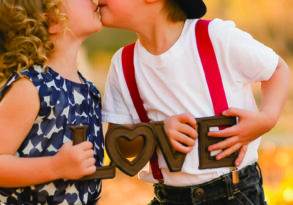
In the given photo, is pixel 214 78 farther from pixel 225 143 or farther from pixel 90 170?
pixel 90 170

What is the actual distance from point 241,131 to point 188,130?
0.22 m

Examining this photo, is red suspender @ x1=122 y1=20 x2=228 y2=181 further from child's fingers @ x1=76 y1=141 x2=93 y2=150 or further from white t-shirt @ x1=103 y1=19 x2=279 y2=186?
child's fingers @ x1=76 y1=141 x2=93 y2=150

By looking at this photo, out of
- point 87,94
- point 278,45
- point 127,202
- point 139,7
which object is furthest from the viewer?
point 278,45

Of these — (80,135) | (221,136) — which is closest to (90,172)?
(80,135)

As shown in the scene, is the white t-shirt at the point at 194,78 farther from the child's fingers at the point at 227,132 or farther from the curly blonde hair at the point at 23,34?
the curly blonde hair at the point at 23,34

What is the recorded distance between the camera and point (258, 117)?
322 centimetres

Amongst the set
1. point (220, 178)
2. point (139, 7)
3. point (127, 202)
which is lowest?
point (127, 202)

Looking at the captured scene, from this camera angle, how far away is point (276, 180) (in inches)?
276

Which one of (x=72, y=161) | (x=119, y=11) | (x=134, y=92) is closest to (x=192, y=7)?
(x=119, y=11)

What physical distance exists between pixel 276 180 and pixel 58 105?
14.0 ft

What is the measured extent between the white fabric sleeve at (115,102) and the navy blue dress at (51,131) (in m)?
0.26

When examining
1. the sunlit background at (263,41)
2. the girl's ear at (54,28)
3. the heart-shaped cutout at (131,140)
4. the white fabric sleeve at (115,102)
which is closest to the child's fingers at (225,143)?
the heart-shaped cutout at (131,140)

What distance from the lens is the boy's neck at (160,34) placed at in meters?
3.37

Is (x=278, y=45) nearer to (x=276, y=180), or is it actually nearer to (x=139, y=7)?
(x=276, y=180)
